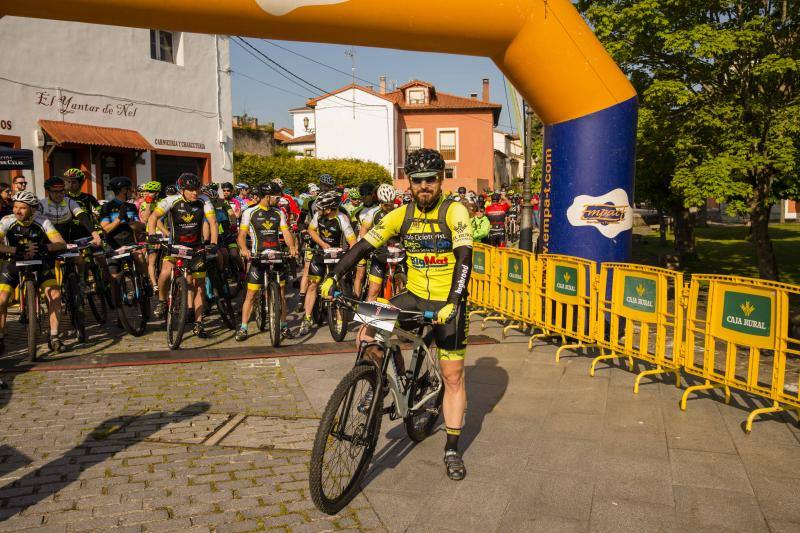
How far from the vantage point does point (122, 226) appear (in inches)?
414

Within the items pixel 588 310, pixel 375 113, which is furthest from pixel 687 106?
pixel 375 113

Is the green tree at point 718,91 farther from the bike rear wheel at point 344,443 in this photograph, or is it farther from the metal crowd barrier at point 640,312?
the bike rear wheel at point 344,443

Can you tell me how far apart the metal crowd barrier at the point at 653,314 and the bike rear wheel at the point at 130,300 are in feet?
16.3

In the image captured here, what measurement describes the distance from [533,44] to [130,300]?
20.8 feet

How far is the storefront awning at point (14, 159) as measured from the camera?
11945 mm

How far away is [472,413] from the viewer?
587 centimetres

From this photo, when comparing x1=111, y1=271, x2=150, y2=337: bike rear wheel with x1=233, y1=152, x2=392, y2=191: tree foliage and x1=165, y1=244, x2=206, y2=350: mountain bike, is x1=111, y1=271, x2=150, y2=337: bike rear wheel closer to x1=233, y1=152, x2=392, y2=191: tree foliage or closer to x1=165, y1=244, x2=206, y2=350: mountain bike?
x1=165, y1=244, x2=206, y2=350: mountain bike

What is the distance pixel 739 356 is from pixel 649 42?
20.7 ft

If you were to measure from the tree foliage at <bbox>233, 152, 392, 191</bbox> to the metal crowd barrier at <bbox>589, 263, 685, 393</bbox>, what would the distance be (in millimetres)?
23358

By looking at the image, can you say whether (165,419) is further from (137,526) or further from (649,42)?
(649,42)

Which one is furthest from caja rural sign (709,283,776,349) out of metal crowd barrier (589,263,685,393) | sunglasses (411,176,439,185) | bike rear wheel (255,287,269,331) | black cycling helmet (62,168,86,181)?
black cycling helmet (62,168,86,181)

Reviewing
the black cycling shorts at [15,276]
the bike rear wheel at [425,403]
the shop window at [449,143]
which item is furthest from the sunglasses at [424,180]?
the shop window at [449,143]

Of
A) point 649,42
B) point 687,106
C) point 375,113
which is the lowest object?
point 687,106

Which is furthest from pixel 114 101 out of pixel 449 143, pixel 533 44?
pixel 449 143
